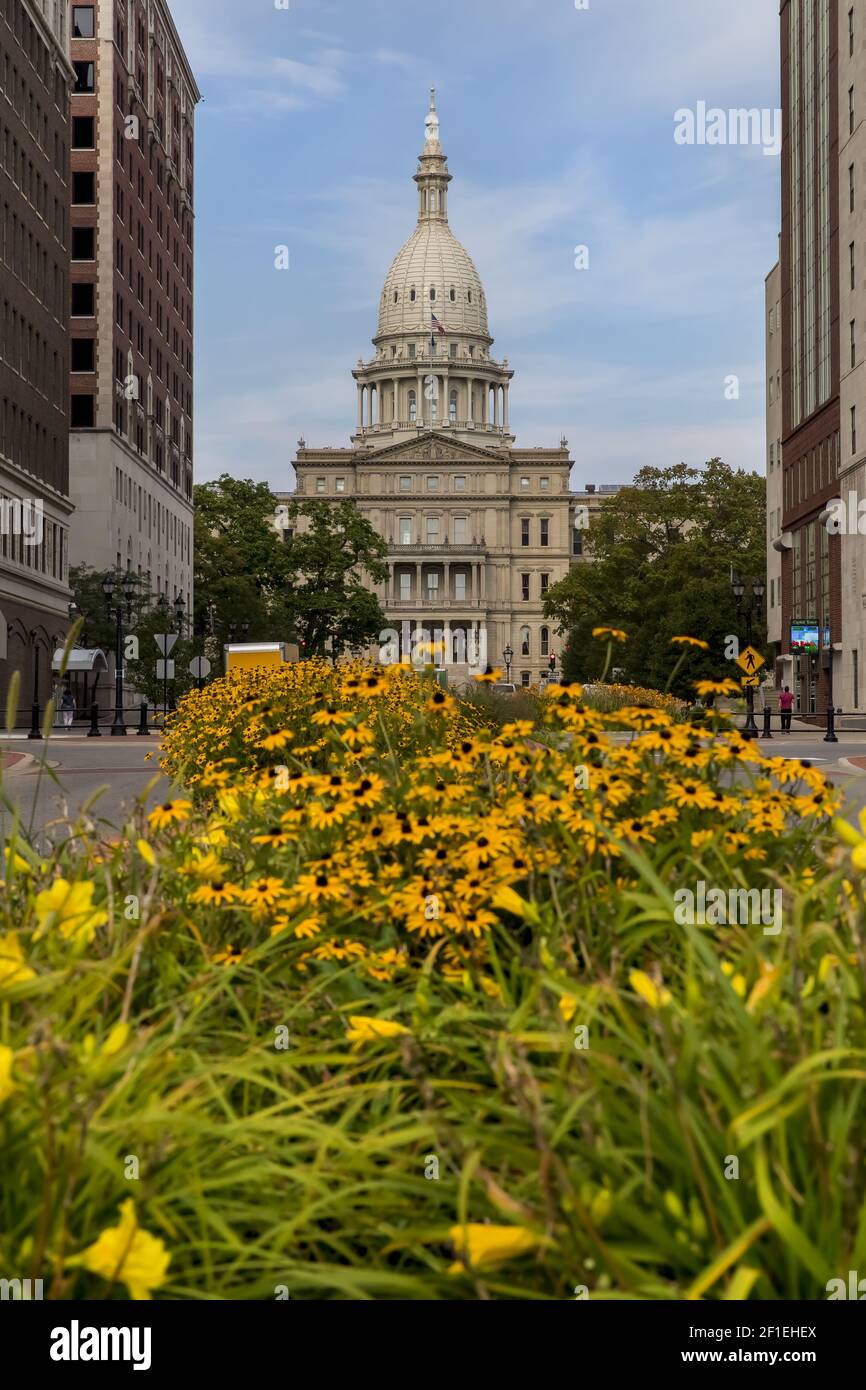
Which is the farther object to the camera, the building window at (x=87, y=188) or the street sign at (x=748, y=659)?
the building window at (x=87, y=188)

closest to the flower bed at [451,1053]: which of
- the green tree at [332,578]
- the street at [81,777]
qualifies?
the street at [81,777]

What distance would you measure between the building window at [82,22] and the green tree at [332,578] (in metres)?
38.5

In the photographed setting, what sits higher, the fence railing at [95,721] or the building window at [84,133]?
the building window at [84,133]

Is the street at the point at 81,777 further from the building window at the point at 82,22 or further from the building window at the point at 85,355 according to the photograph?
the building window at the point at 82,22

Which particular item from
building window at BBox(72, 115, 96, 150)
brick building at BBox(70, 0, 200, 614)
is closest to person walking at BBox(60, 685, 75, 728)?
brick building at BBox(70, 0, 200, 614)

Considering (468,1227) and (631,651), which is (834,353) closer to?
(631,651)

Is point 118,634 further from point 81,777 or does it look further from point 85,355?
point 81,777

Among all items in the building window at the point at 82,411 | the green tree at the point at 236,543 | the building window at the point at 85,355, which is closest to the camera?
the building window at the point at 82,411

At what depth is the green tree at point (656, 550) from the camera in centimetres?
10038

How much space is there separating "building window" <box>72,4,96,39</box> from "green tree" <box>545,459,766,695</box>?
40.9m

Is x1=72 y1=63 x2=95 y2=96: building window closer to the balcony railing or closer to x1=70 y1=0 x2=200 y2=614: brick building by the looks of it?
x1=70 y1=0 x2=200 y2=614: brick building

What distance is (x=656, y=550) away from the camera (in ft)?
358

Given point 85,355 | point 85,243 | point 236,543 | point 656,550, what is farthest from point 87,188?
point 656,550
